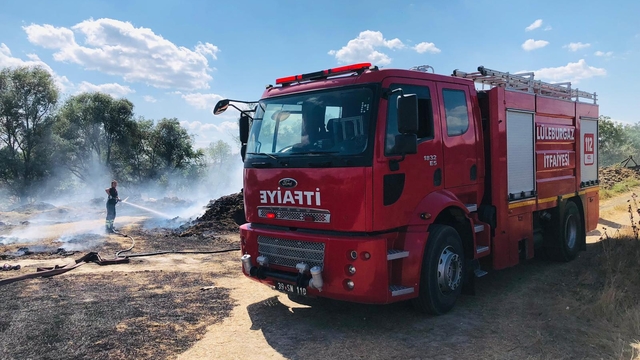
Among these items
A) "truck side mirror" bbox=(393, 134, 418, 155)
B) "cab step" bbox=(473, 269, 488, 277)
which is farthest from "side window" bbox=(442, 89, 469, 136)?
"cab step" bbox=(473, 269, 488, 277)

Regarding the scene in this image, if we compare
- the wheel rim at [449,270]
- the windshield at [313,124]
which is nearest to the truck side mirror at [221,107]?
the windshield at [313,124]

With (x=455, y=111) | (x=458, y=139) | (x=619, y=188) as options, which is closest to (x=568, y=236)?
(x=458, y=139)

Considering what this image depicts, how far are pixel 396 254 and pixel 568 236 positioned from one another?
4879 mm

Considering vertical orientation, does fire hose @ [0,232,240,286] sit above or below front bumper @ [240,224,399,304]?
below

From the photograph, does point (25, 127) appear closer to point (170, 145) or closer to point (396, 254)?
point (170, 145)

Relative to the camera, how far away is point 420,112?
5227 mm

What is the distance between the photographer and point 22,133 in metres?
29.5

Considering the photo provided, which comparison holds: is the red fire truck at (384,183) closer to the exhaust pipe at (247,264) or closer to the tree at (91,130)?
the exhaust pipe at (247,264)

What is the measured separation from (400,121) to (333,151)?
2.55 feet

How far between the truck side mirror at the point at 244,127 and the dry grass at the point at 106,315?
2276mm

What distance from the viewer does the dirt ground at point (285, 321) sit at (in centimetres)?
441

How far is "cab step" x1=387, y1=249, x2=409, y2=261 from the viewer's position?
15.2ft

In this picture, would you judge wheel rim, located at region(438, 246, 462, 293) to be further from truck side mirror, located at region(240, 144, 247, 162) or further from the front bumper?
truck side mirror, located at region(240, 144, 247, 162)

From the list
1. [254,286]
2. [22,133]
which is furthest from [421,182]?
[22,133]
